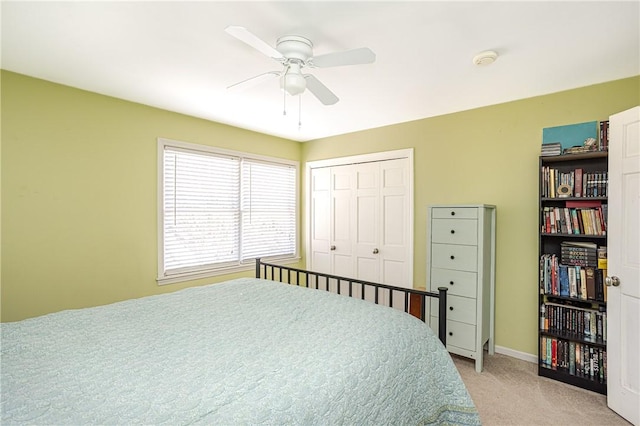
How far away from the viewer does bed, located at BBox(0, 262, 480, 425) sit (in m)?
1.01

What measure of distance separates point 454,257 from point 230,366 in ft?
7.49

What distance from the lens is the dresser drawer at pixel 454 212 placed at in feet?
9.20

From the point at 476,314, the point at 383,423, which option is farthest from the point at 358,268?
the point at 383,423

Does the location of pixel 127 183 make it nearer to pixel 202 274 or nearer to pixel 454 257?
pixel 202 274

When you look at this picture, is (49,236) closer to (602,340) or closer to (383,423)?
(383,423)

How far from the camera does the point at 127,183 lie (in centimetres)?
299

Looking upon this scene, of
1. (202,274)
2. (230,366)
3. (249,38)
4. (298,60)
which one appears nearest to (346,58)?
(298,60)

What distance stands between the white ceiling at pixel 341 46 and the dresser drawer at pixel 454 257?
1367 millimetres

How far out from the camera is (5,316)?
2377 mm

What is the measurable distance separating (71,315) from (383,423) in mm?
1780

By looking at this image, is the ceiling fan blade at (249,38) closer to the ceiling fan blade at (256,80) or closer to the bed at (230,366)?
the ceiling fan blade at (256,80)

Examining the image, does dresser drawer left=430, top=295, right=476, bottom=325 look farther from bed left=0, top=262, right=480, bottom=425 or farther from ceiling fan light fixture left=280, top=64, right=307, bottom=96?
ceiling fan light fixture left=280, top=64, right=307, bottom=96

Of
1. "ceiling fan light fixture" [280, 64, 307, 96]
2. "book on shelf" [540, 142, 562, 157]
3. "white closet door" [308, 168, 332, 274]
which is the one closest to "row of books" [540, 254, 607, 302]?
"book on shelf" [540, 142, 562, 157]

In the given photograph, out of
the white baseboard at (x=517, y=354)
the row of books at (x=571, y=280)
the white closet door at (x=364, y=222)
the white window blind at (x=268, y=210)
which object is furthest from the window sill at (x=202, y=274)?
the row of books at (x=571, y=280)
